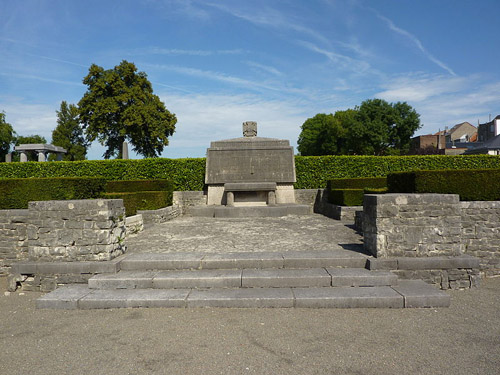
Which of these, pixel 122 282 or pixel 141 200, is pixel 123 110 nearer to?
pixel 141 200

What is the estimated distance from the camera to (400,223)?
5.19 metres

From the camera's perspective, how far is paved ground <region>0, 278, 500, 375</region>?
2.92m

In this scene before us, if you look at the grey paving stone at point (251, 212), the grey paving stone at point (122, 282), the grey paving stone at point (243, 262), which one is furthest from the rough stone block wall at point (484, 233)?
the grey paving stone at point (251, 212)

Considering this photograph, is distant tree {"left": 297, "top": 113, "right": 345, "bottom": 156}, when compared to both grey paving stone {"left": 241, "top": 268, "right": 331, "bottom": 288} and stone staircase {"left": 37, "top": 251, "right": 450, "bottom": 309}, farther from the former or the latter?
grey paving stone {"left": 241, "top": 268, "right": 331, "bottom": 288}

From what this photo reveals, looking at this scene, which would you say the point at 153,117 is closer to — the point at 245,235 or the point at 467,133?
the point at 245,235

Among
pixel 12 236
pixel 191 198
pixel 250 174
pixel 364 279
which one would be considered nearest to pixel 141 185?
pixel 191 198

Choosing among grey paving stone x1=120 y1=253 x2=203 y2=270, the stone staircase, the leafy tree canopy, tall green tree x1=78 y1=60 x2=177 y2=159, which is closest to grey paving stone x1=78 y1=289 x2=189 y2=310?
the stone staircase

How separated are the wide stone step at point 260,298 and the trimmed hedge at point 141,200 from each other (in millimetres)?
5191

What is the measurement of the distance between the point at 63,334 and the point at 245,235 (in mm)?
4867

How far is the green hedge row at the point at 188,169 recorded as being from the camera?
1555 cm

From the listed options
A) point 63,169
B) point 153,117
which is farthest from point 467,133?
point 63,169

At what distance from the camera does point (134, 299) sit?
4.41m

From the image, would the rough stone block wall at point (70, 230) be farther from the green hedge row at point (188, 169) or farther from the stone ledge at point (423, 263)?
the green hedge row at point (188, 169)

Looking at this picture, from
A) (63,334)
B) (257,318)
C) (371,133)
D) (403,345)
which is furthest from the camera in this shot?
(371,133)
